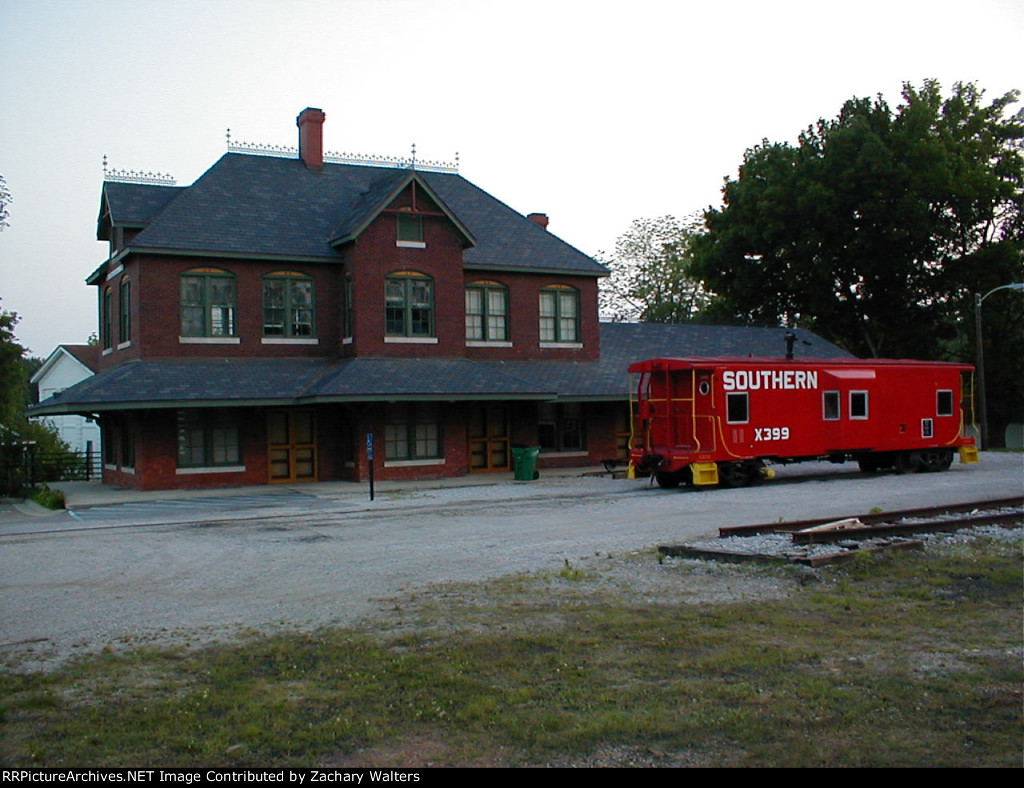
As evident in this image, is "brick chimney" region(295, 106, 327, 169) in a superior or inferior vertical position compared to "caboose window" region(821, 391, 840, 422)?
superior

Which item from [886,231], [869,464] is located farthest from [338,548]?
[886,231]

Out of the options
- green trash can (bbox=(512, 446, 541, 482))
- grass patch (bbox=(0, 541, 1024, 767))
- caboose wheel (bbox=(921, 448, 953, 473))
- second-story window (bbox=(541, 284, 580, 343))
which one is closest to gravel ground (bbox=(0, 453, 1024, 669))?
grass patch (bbox=(0, 541, 1024, 767))

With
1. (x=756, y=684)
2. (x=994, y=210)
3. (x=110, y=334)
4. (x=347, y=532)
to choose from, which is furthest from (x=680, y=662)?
(x=994, y=210)

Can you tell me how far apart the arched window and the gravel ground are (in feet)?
21.9

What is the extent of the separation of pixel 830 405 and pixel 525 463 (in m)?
8.51

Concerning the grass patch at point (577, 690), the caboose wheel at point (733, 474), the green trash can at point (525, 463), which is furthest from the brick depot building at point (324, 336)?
the grass patch at point (577, 690)

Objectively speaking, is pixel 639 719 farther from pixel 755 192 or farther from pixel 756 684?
pixel 755 192

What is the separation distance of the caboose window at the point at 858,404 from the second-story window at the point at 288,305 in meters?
15.5

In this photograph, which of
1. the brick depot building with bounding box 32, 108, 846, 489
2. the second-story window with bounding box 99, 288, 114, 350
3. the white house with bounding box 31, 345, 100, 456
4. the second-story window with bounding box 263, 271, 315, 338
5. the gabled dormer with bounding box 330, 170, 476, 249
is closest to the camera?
the brick depot building with bounding box 32, 108, 846, 489

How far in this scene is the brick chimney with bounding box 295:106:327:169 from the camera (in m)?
34.1

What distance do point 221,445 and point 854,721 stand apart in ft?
79.9

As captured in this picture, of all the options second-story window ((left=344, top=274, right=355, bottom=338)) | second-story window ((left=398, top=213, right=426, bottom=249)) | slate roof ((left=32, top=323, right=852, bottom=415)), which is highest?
second-story window ((left=398, top=213, right=426, bottom=249))

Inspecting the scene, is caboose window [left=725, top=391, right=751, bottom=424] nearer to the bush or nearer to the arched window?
the arched window

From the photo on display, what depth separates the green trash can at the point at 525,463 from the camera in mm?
29422
